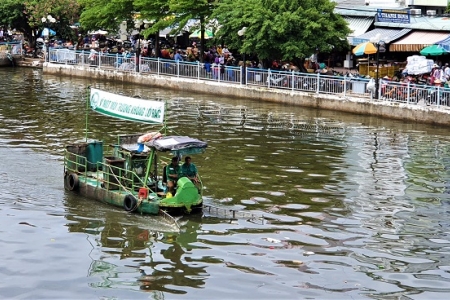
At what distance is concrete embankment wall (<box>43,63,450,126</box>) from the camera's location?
3194 centimetres

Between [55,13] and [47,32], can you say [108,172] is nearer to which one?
[47,32]

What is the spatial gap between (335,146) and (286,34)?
36.4ft

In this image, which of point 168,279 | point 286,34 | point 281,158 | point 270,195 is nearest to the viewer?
point 168,279

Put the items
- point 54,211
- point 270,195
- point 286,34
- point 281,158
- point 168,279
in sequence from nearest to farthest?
1. point 168,279
2. point 54,211
3. point 270,195
4. point 281,158
5. point 286,34

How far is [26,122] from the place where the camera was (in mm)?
32125

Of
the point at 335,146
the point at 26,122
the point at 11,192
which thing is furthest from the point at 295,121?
the point at 11,192

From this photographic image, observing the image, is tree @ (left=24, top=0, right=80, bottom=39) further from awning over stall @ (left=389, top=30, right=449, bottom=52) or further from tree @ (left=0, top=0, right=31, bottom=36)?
awning over stall @ (left=389, top=30, right=449, bottom=52)

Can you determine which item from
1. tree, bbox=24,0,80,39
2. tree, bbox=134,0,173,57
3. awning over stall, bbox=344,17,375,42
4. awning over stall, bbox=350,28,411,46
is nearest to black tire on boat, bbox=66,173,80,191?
awning over stall, bbox=350,28,411,46

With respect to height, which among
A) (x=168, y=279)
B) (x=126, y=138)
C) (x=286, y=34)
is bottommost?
(x=168, y=279)

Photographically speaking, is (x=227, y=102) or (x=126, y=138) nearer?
(x=126, y=138)

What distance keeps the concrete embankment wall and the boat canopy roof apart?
1496 cm

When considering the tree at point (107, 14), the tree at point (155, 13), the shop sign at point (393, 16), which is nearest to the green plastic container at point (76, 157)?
the shop sign at point (393, 16)

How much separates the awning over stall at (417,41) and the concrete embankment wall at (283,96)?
18.4 ft

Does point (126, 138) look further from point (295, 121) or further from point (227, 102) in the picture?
point (227, 102)
